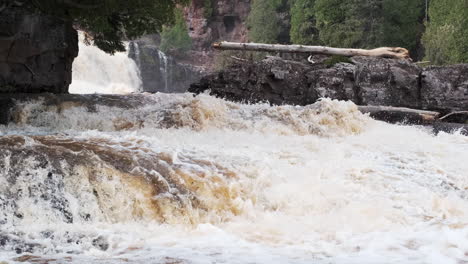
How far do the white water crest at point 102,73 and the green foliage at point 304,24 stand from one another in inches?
373

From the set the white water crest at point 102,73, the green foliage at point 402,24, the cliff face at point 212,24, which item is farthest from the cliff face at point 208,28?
the green foliage at point 402,24

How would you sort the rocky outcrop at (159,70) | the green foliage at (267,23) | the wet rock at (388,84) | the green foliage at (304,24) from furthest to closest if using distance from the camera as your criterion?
the green foliage at (267,23), the rocky outcrop at (159,70), the green foliage at (304,24), the wet rock at (388,84)

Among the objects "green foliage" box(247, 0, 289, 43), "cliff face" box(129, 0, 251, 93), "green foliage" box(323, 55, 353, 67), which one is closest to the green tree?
"green foliage" box(247, 0, 289, 43)

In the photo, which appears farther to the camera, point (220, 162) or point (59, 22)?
point (59, 22)

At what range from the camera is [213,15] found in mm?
39156

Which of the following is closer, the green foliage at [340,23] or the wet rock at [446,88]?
the wet rock at [446,88]

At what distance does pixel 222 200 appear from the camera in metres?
6.06

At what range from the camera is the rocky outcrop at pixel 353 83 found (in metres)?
13.7

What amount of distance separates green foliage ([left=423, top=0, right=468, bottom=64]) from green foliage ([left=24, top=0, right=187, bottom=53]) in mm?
12878

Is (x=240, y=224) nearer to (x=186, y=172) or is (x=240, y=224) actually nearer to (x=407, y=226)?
(x=186, y=172)

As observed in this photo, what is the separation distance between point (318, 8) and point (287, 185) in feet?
70.2

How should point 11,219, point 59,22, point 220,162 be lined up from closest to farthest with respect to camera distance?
point 11,219
point 220,162
point 59,22

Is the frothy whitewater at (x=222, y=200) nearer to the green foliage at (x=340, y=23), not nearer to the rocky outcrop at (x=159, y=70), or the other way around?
the green foliage at (x=340, y=23)

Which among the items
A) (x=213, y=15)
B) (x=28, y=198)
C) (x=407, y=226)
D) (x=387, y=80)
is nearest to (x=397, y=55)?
(x=387, y=80)
